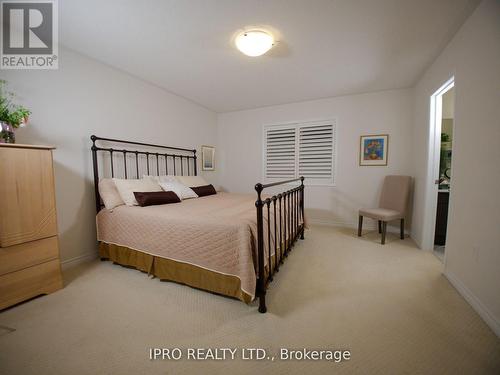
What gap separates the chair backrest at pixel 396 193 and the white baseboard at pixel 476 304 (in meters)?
1.28

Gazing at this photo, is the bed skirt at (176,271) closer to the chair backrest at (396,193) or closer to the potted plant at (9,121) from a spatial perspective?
the potted plant at (9,121)

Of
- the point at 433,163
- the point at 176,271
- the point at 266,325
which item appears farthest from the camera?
the point at 433,163

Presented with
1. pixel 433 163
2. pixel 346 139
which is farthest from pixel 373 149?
pixel 433 163

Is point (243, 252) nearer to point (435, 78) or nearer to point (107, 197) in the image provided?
point (107, 197)

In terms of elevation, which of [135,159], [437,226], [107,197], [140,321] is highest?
[135,159]

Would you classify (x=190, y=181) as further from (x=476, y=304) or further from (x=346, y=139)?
(x=476, y=304)

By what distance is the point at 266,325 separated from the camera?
1.41 meters

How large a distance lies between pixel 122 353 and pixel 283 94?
377cm

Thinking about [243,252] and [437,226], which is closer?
[243,252]

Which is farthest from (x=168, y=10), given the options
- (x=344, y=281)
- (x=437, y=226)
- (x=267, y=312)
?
(x=437, y=226)

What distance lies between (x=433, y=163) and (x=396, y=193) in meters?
0.73

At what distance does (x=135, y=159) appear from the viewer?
9.66 ft

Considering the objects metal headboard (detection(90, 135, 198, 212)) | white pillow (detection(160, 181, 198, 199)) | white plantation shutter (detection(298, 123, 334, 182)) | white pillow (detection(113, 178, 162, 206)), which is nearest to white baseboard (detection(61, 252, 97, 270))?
metal headboard (detection(90, 135, 198, 212))

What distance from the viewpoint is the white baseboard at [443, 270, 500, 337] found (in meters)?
1.33
